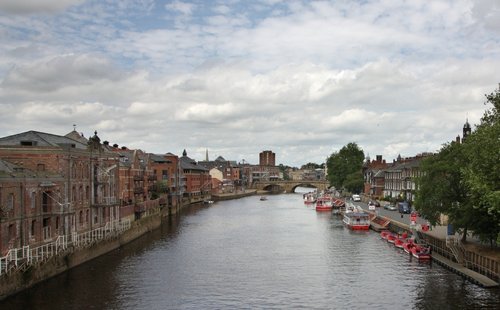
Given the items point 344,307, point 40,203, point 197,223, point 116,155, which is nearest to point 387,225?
point 197,223

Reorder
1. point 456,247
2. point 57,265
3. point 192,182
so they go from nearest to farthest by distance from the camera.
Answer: point 57,265 < point 456,247 < point 192,182

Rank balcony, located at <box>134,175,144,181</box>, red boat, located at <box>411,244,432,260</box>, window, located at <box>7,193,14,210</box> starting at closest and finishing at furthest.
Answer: window, located at <box>7,193,14,210</box>, red boat, located at <box>411,244,432,260</box>, balcony, located at <box>134,175,144,181</box>

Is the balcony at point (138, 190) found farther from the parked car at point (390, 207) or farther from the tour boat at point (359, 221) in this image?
the parked car at point (390, 207)

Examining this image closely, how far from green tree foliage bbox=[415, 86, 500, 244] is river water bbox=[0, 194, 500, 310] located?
5816 mm

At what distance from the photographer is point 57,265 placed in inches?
2111

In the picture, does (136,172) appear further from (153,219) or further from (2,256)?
(2,256)

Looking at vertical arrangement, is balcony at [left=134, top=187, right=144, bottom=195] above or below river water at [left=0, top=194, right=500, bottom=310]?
above

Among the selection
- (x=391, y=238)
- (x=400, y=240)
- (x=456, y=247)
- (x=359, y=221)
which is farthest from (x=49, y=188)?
(x=359, y=221)

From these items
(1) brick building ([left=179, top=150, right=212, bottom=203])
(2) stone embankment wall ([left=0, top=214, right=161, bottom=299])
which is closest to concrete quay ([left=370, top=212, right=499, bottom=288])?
(2) stone embankment wall ([left=0, top=214, right=161, bottom=299])

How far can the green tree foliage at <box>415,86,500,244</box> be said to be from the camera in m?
42.5

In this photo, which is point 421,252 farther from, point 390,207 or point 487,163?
point 390,207

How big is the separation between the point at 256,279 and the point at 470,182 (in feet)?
73.9

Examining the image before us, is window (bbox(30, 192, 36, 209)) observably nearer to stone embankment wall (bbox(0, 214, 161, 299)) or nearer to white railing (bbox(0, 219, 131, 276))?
white railing (bbox(0, 219, 131, 276))

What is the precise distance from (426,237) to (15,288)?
162 feet
